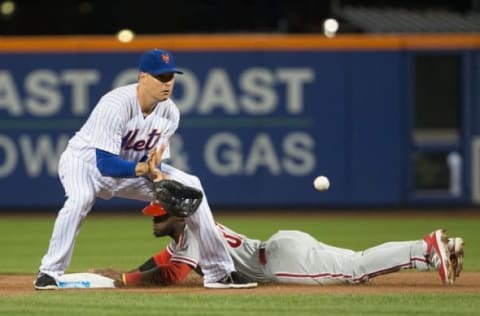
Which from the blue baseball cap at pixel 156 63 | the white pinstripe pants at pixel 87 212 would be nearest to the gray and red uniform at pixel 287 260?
the white pinstripe pants at pixel 87 212

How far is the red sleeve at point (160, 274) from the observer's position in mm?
7492

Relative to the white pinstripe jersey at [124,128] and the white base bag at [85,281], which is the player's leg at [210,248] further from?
the white base bag at [85,281]

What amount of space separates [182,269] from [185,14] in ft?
44.8

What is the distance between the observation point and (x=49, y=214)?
15.4 meters

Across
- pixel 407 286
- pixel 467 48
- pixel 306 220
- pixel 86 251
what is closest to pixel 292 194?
pixel 306 220

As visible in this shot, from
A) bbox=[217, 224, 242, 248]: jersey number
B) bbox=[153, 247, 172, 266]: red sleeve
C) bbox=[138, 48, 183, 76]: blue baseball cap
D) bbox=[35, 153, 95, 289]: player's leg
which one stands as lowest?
bbox=[153, 247, 172, 266]: red sleeve

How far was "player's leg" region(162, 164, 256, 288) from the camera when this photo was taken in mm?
7242

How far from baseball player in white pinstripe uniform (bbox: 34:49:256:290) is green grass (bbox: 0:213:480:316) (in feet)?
1.15

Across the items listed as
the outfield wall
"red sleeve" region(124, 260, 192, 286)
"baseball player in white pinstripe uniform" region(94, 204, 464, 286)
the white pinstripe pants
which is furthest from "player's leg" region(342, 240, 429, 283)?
the outfield wall

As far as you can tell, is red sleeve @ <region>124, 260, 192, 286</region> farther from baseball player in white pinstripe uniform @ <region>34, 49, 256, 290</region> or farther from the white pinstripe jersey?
the white pinstripe jersey

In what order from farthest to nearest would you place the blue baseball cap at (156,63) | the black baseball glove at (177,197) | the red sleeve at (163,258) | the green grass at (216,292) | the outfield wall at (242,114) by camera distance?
the outfield wall at (242,114) → the red sleeve at (163,258) → the blue baseball cap at (156,63) → the black baseball glove at (177,197) → the green grass at (216,292)

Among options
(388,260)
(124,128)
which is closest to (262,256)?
(388,260)

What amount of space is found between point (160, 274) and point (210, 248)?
1.53 feet

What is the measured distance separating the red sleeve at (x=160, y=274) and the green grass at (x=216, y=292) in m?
0.30
